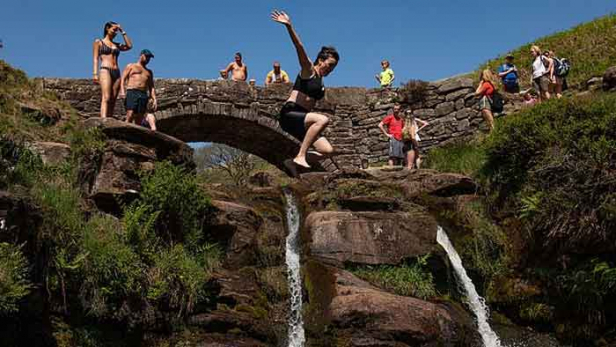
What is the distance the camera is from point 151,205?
26.0 feet

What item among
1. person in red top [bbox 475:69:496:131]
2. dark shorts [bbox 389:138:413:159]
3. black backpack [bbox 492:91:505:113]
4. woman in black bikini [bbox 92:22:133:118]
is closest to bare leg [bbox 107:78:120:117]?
woman in black bikini [bbox 92:22:133:118]

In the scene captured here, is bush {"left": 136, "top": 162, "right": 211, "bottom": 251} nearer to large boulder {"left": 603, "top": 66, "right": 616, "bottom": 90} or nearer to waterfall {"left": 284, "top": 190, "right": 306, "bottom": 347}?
waterfall {"left": 284, "top": 190, "right": 306, "bottom": 347}

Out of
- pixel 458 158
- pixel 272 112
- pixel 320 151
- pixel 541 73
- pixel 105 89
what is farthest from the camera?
pixel 272 112

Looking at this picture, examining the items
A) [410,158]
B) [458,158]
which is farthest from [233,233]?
[458,158]

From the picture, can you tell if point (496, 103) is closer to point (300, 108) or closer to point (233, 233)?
point (233, 233)

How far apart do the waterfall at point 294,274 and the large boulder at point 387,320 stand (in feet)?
1.17

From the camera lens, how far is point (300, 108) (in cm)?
736

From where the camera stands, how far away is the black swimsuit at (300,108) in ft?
23.5

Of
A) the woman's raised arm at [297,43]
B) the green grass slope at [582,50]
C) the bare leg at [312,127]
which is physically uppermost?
the green grass slope at [582,50]

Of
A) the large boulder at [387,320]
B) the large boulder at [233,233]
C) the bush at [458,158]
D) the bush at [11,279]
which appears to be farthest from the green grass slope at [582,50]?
the bush at [11,279]

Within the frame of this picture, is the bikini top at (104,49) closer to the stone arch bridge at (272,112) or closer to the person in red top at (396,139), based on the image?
the stone arch bridge at (272,112)

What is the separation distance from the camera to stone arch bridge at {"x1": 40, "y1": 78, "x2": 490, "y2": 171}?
15070 millimetres

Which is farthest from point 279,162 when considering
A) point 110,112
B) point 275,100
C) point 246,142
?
point 110,112

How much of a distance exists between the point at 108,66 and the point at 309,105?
423 cm
